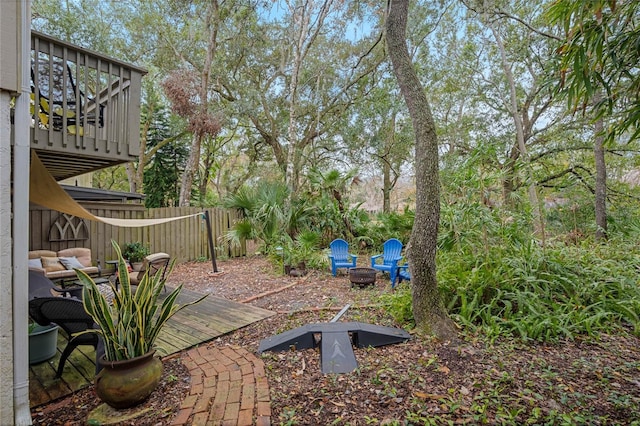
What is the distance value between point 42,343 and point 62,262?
287 centimetres

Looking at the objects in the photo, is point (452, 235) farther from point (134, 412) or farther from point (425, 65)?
point (425, 65)

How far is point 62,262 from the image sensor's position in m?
4.94

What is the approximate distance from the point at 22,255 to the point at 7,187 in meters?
0.44

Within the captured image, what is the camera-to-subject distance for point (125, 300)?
2.13 meters

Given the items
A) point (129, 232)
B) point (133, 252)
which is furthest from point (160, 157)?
point (133, 252)

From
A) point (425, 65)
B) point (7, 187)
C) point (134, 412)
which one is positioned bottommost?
point (134, 412)

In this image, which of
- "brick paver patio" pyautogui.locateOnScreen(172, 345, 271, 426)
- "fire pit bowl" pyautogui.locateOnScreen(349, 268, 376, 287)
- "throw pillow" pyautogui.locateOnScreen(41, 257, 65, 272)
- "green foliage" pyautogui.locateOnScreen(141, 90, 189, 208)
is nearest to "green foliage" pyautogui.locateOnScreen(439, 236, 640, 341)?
"fire pit bowl" pyautogui.locateOnScreen(349, 268, 376, 287)

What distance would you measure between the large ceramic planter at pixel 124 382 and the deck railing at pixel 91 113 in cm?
262

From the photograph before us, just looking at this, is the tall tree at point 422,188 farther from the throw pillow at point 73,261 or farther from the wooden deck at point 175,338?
the throw pillow at point 73,261

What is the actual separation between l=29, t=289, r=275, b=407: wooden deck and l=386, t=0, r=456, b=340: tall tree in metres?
1.95

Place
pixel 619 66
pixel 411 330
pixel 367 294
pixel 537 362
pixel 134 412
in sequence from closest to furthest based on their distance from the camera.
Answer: pixel 134 412 < pixel 619 66 < pixel 537 362 < pixel 411 330 < pixel 367 294

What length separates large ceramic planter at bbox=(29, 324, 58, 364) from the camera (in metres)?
2.61

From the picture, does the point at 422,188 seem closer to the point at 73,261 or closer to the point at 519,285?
the point at 519,285

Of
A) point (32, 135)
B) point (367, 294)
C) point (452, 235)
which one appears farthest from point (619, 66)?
point (32, 135)
